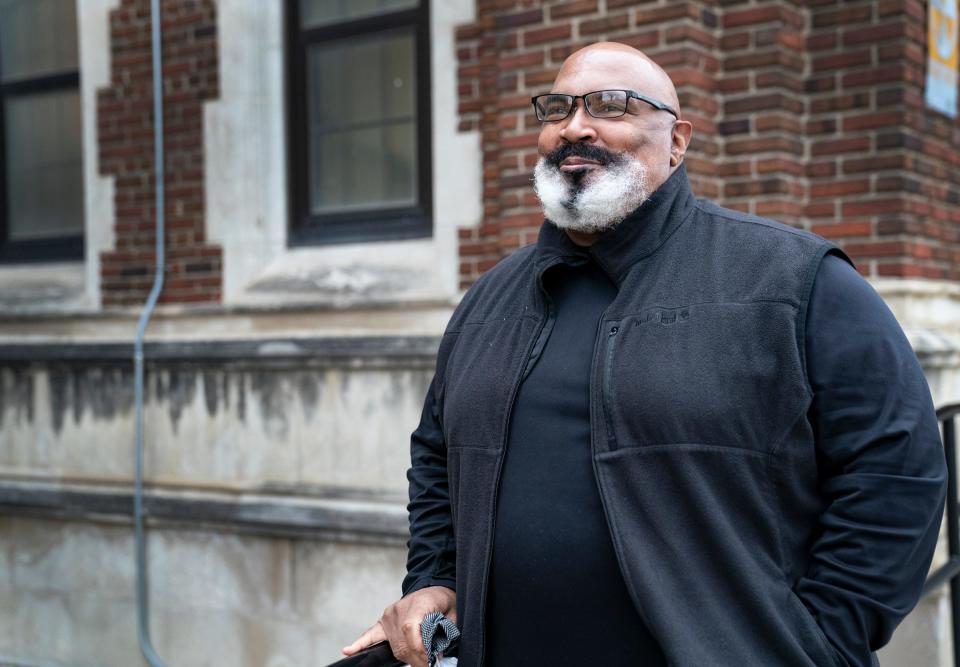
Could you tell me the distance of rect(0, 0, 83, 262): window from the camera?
670cm

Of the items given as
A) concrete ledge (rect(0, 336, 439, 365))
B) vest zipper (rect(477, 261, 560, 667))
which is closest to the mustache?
vest zipper (rect(477, 261, 560, 667))

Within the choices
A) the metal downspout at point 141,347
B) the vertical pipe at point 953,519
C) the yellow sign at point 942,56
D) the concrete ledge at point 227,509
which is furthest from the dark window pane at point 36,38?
the vertical pipe at point 953,519

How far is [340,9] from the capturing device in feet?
18.7

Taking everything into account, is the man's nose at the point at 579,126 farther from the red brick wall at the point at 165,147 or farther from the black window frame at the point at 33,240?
the black window frame at the point at 33,240

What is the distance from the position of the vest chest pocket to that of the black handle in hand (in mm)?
536

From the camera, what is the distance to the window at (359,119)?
17.9 feet

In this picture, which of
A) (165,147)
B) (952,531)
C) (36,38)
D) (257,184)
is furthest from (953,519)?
(36,38)

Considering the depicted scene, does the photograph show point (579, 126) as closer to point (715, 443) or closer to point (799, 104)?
point (715, 443)

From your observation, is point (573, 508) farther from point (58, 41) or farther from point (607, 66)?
point (58, 41)

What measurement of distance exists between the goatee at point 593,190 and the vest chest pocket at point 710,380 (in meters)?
0.24

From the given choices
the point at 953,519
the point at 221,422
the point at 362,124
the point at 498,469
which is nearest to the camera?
the point at 498,469

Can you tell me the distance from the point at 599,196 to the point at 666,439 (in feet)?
1.54

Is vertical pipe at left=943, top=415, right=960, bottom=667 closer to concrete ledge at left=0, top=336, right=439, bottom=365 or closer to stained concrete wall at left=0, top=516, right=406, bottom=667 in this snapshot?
concrete ledge at left=0, top=336, right=439, bottom=365

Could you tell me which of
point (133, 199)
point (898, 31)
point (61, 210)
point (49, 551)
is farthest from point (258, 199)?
point (898, 31)
